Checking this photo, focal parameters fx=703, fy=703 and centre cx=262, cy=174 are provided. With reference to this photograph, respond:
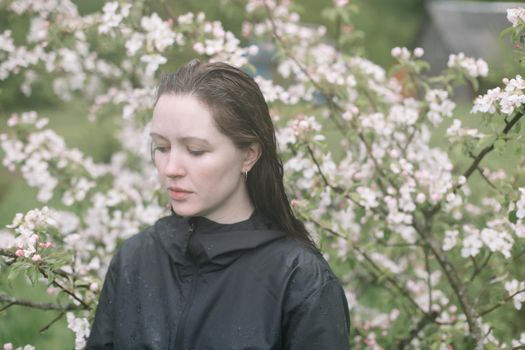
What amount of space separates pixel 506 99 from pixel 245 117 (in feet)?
2.57

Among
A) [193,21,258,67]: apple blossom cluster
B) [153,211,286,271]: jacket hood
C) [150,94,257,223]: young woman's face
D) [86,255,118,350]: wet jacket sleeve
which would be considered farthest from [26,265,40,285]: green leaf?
[193,21,258,67]: apple blossom cluster

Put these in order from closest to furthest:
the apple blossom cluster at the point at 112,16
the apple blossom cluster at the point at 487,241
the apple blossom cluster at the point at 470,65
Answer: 1. the apple blossom cluster at the point at 487,241
2. the apple blossom cluster at the point at 470,65
3. the apple blossom cluster at the point at 112,16

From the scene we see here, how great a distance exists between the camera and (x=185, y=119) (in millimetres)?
1759

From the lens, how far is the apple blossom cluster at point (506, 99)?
203 centimetres

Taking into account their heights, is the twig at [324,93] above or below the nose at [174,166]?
above

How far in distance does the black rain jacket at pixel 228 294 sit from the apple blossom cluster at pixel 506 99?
2.38ft

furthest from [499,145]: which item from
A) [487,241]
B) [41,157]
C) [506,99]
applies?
[41,157]

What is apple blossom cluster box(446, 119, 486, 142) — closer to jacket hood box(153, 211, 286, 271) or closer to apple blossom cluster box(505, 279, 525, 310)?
apple blossom cluster box(505, 279, 525, 310)

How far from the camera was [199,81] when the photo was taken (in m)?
1.82

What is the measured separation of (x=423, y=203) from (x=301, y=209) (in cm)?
46

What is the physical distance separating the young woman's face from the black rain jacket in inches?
4.2

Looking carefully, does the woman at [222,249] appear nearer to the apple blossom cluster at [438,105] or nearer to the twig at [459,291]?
the twig at [459,291]

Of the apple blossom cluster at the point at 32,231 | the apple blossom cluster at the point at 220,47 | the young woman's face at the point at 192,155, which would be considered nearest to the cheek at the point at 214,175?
the young woman's face at the point at 192,155

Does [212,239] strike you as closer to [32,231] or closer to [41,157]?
[32,231]
